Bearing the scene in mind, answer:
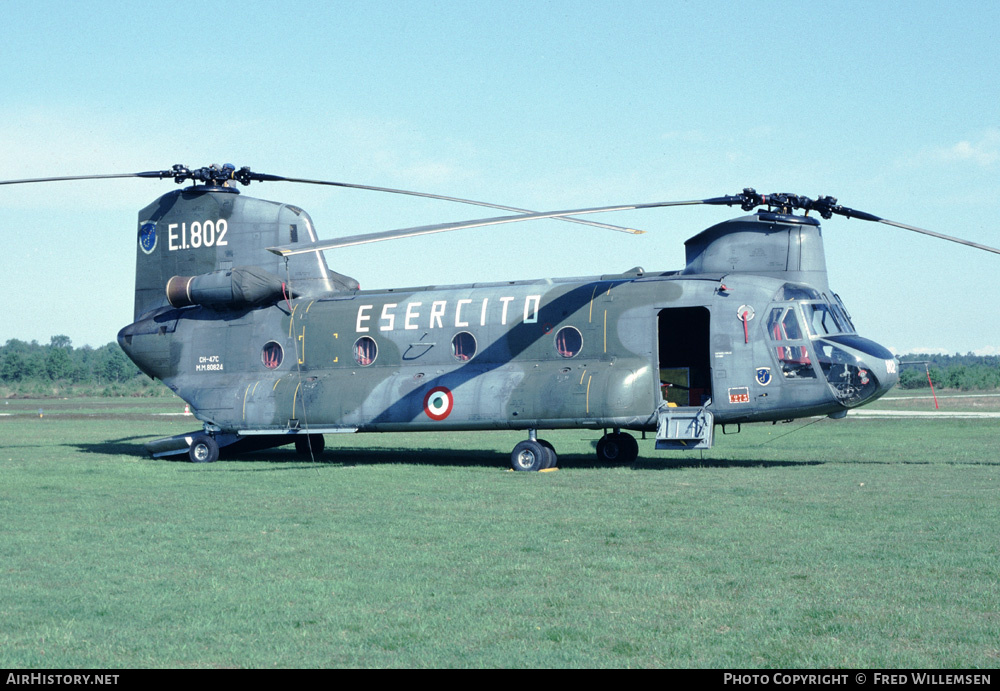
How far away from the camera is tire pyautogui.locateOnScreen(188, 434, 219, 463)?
2448cm

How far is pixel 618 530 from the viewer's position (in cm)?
1238

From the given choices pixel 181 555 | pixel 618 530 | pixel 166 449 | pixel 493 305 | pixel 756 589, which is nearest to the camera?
pixel 756 589

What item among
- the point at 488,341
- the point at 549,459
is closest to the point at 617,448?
the point at 549,459

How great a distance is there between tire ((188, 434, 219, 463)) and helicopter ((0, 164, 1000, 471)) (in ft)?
0.12

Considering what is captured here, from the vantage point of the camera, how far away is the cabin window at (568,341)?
70.7 ft

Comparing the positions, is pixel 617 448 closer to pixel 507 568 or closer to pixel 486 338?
pixel 486 338

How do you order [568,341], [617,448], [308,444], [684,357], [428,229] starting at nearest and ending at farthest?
[428,229]
[568,341]
[617,448]
[684,357]
[308,444]

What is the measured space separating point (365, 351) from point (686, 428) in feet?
27.1

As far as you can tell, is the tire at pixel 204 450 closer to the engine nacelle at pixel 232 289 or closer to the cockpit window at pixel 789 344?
the engine nacelle at pixel 232 289

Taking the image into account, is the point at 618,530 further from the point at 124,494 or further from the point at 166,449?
the point at 166,449

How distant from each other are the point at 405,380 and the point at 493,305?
9.02 feet

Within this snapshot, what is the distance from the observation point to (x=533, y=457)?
68.6 feet

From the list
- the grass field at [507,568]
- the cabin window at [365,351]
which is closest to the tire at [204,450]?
the grass field at [507,568]
